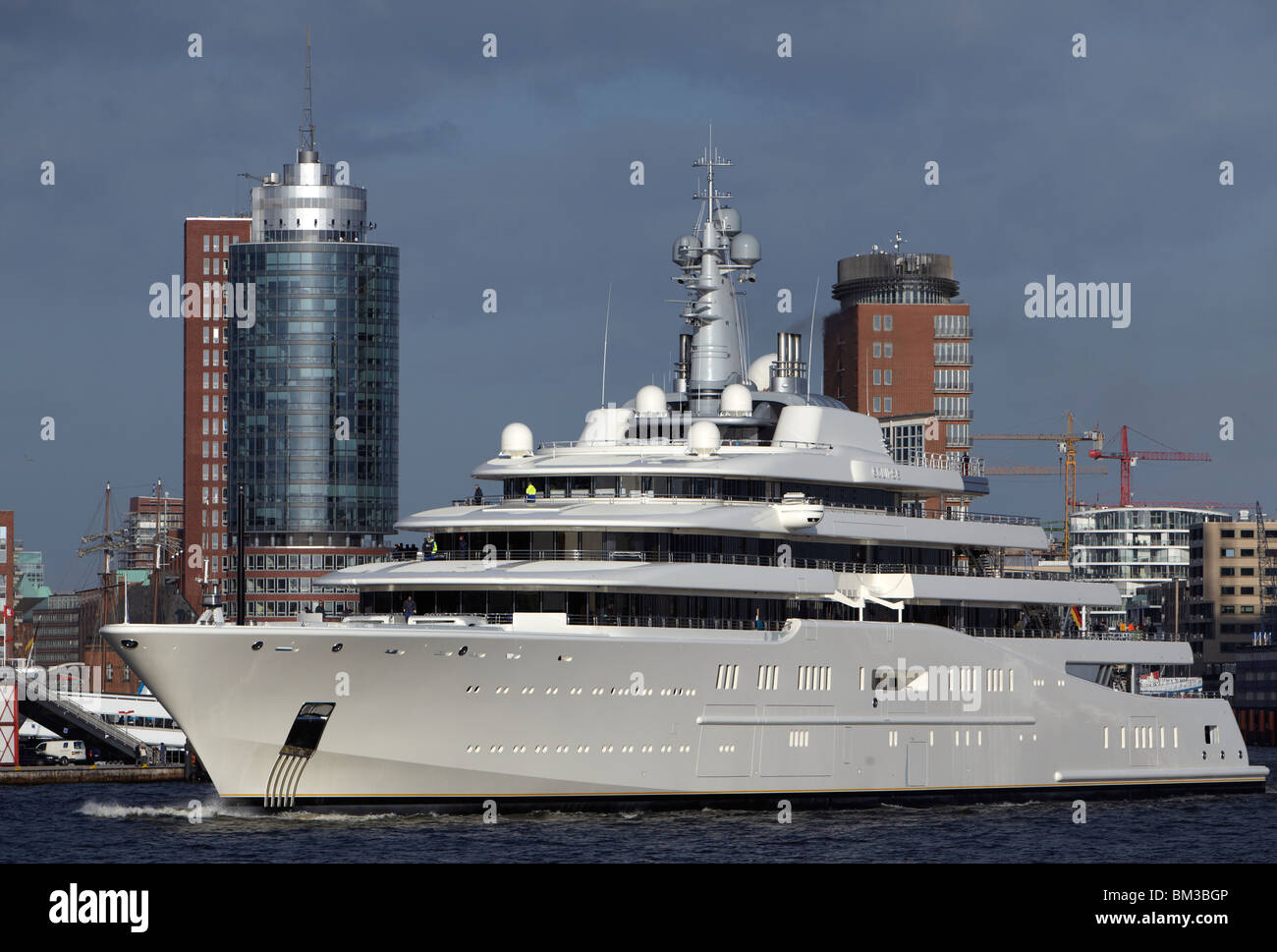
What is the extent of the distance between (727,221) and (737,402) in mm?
7266

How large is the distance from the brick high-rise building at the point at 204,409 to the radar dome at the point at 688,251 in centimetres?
10632

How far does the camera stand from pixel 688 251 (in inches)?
2153

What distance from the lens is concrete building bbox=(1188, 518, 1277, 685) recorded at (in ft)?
463

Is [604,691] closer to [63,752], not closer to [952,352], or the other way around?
[63,752]

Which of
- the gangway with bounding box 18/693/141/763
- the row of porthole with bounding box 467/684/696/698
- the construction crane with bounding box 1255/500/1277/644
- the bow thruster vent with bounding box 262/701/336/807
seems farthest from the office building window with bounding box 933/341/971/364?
the bow thruster vent with bounding box 262/701/336/807

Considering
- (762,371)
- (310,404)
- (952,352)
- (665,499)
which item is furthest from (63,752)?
(310,404)

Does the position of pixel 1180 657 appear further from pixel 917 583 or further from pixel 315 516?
pixel 315 516

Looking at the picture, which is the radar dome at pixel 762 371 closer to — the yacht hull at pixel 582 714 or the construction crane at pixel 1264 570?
the yacht hull at pixel 582 714

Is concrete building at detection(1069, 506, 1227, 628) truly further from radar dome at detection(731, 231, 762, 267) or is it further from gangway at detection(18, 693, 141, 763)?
radar dome at detection(731, 231, 762, 267)

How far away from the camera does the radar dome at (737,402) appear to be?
49750 mm

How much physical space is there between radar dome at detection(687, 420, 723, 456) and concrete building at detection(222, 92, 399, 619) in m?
101
